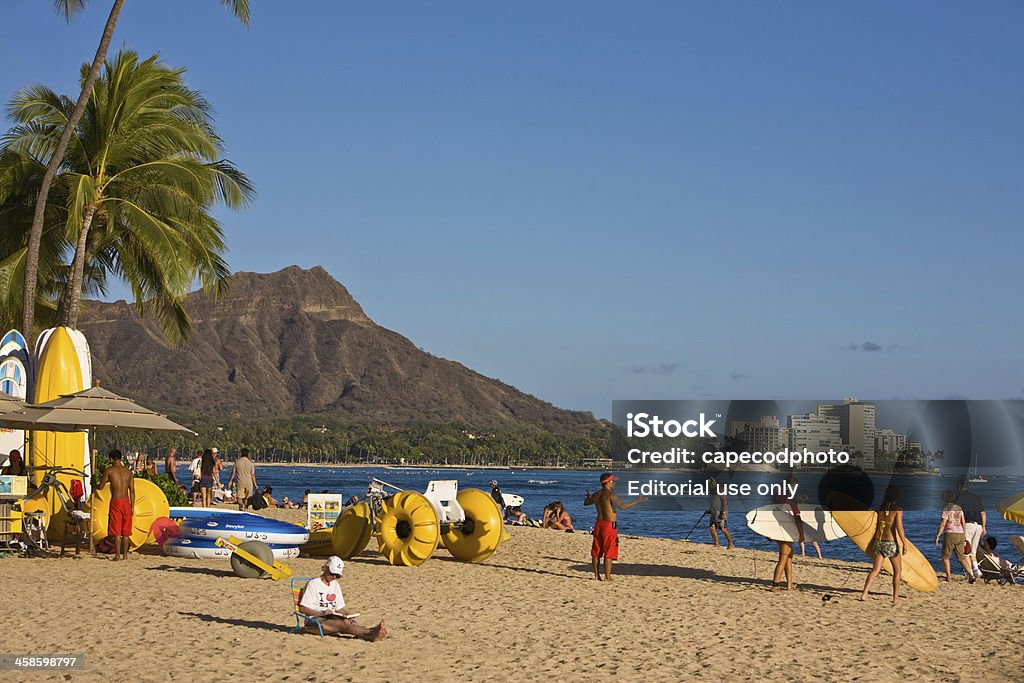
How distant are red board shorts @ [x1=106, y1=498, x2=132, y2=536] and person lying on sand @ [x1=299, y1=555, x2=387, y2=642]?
5407 mm

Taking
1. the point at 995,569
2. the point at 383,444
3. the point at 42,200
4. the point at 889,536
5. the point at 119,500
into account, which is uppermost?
the point at 383,444

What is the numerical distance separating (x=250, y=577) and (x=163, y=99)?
39.8ft

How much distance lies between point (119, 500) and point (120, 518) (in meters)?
0.26

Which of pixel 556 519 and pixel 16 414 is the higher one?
pixel 16 414

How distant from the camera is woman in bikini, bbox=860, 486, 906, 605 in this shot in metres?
12.8

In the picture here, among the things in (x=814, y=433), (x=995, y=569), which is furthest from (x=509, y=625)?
(x=995, y=569)

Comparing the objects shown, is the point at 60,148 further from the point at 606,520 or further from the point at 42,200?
the point at 606,520

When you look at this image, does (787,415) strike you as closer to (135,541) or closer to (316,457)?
(135,541)

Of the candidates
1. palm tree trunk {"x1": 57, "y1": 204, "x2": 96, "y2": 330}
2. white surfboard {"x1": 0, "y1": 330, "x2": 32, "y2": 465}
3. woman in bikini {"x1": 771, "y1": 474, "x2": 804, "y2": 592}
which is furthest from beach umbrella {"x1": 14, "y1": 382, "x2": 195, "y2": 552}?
woman in bikini {"x1": 771, "y1": 474, "x2": 804, "y2": 592}

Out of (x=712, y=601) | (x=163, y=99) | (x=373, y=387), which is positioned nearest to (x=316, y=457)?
(x=373, y=387)

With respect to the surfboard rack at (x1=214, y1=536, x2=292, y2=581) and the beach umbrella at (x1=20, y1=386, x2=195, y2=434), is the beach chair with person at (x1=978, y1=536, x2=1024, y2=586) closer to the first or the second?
the surfboard rack at (x1=214, y1=536, x2=292, y2=581)

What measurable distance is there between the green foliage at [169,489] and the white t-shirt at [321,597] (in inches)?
481

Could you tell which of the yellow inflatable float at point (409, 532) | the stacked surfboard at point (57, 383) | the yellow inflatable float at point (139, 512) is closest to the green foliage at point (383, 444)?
the stacked surfboard at point (57, 383)

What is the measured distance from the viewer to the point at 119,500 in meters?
14.3
